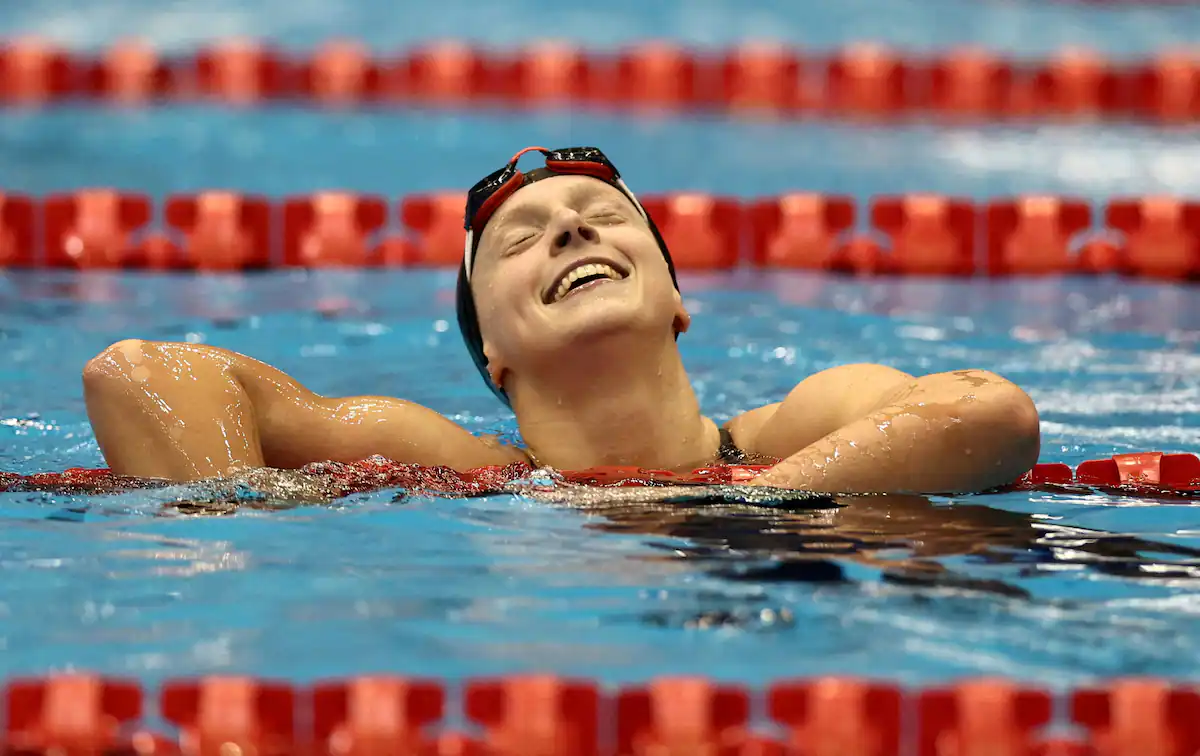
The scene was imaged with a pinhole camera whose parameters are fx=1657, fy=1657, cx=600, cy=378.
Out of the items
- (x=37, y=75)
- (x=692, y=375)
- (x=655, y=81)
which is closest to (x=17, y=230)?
(x=37, y=75)

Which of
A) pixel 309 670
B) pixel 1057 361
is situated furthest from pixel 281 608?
pixel 1057 361

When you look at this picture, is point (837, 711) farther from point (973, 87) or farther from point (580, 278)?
point (973, 87)

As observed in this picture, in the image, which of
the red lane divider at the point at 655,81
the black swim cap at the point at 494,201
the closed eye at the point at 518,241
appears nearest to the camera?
the closed eye at the point at 518,241

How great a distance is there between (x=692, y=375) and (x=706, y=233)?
1.72 metres

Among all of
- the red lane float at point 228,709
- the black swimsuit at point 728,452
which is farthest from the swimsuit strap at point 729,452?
the red lane float at point 228,709

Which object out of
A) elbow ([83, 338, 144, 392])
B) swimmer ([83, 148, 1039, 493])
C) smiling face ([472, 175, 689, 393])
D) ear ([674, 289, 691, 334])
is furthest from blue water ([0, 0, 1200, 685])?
ear ([674, 289, 691, 334])

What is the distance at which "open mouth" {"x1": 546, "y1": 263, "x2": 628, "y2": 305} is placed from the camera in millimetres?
3145

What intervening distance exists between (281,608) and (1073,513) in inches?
59.9

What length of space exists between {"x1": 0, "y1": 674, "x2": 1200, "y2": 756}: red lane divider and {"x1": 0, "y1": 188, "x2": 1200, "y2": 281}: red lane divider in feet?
14.2

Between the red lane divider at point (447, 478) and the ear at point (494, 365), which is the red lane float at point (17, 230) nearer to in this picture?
the red lane divider at point (447, 478)

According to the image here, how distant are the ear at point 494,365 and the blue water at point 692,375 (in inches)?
11.0

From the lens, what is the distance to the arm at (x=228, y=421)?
119 inches

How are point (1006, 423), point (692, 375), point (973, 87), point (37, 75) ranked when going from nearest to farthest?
point (1006, 423), point (692, 375), point (973, 87), point (37, 75)

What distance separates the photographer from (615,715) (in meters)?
2.54
